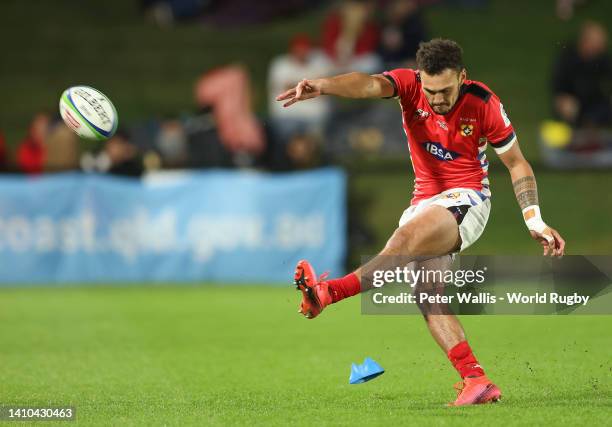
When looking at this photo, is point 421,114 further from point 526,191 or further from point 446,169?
point 526,191

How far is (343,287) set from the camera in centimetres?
670

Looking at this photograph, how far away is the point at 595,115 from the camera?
58.1 feet

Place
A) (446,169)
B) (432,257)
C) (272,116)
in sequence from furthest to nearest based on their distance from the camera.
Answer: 1. (272,116)
2. (446,169)
3. (432,257)

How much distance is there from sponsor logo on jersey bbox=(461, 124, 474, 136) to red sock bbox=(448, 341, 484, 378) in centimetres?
131

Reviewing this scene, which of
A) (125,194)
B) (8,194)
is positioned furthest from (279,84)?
(8,194)

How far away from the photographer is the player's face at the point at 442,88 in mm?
7043

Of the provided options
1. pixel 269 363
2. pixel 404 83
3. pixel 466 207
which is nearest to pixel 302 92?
pixel 404 83

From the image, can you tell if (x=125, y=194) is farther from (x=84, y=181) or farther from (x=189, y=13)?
(x=189, y=13)

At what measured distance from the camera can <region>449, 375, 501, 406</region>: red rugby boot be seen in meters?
7.08

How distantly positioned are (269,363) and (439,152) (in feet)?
8.81

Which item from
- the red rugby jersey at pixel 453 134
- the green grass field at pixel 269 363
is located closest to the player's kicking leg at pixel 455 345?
the green grass field at pixel 269 363

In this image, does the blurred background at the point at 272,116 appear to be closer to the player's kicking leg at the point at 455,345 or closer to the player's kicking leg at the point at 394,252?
the player's kicking leg at the point at 455,345

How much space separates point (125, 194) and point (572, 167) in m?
6.24

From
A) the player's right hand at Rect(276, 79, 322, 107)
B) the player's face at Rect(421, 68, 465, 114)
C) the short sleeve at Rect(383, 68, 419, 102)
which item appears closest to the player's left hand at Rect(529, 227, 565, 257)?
the player's face at Rect(421, 68, 465, 114)
